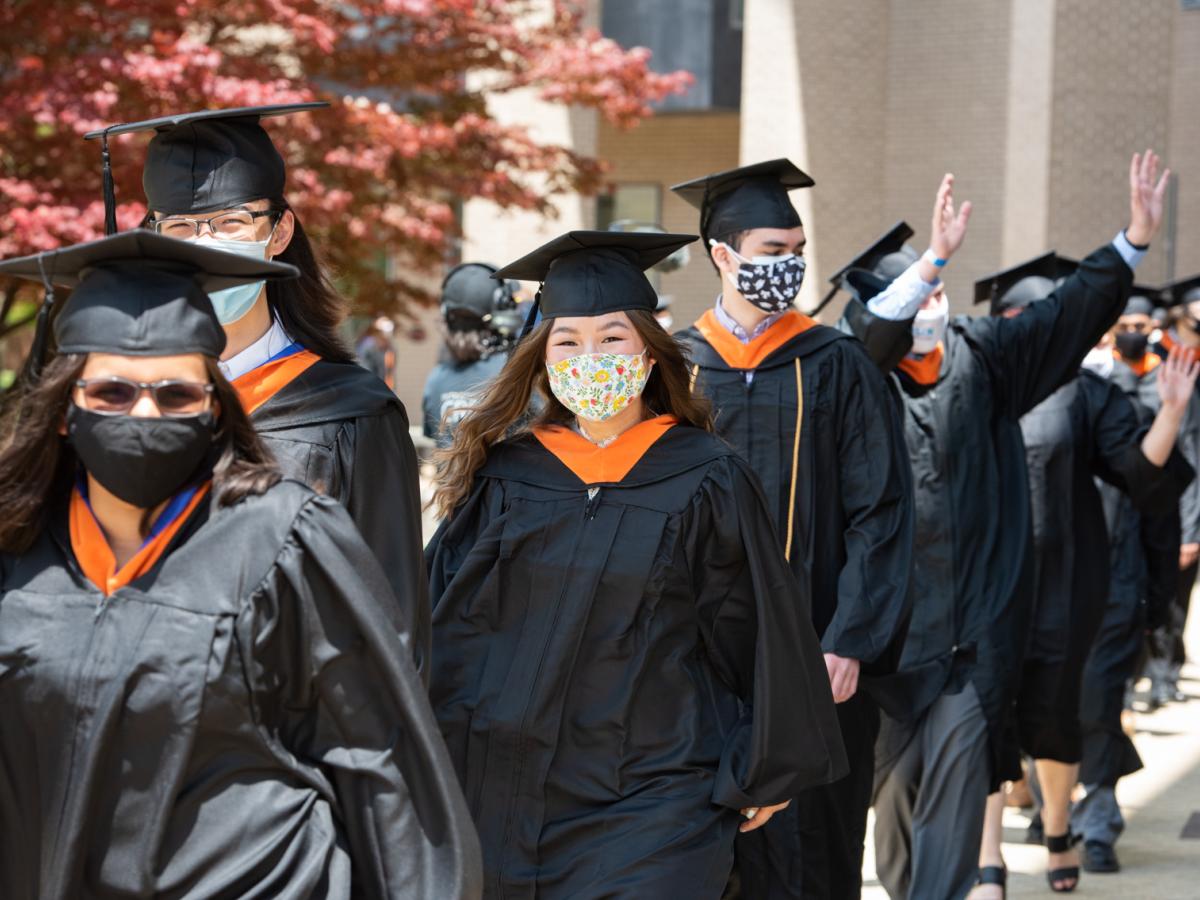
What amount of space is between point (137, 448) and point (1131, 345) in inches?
315

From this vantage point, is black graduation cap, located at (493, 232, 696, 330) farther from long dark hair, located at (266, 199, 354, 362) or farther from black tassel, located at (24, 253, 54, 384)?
black tassel, located at (24, 253, 54, 384)

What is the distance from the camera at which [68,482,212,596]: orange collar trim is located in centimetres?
301

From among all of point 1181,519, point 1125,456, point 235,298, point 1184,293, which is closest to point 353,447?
point 235,298

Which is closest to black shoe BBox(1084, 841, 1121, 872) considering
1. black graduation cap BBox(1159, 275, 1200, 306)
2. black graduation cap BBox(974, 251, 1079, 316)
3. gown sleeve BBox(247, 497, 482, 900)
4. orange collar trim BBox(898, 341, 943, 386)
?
black graduation cap BBox(974, 251, 1079, 316)

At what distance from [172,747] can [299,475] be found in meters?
1.12

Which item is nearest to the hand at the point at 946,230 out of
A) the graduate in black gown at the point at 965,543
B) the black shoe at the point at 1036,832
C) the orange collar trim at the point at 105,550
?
the graduate in black gown at the point at 965,543

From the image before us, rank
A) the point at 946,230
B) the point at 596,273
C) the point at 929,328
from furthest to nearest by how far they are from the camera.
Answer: the point at 929,328 < the point at 946,230 < the point at 596,273

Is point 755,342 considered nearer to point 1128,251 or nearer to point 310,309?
point 1128,251

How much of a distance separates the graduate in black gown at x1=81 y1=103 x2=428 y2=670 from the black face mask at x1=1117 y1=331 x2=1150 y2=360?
6.55 metres

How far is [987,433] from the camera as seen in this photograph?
22.7ft

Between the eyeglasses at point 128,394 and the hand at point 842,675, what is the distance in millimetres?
2948

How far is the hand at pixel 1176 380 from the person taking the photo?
7609 millimetres

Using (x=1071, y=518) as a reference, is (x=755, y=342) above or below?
above

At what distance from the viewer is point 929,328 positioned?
672 cm
